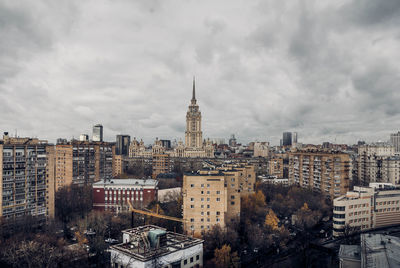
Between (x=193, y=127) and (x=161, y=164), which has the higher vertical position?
(x=193, y=127)

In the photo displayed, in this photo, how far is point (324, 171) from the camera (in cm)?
5697

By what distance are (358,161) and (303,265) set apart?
185 feet

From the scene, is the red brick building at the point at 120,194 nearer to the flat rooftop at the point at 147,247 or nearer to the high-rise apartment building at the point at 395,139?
the flat rooftop at the point at 147,247

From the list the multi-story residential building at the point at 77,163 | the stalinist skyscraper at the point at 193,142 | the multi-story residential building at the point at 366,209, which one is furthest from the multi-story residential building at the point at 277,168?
the stalinist skyscraper at the point at 193,142

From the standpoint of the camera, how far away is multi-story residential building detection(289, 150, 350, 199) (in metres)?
54.2

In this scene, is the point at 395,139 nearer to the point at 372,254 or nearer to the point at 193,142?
the point at 193,142

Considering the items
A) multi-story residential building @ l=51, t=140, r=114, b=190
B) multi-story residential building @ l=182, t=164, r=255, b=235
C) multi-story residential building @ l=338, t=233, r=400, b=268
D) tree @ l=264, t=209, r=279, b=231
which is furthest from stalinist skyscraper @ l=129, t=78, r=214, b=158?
multi-story residential building @ l=338, t=233, r=400, b=268

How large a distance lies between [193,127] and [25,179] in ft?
359

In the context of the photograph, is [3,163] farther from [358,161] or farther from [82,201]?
[358,161]

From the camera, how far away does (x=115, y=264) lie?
26016 mm

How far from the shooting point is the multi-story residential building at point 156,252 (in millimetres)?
24266

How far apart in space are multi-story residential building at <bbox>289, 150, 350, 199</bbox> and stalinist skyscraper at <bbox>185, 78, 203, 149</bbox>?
80510 millimetres

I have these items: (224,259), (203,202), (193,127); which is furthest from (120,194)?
(193,127)

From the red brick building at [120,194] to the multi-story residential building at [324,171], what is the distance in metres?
32.7
